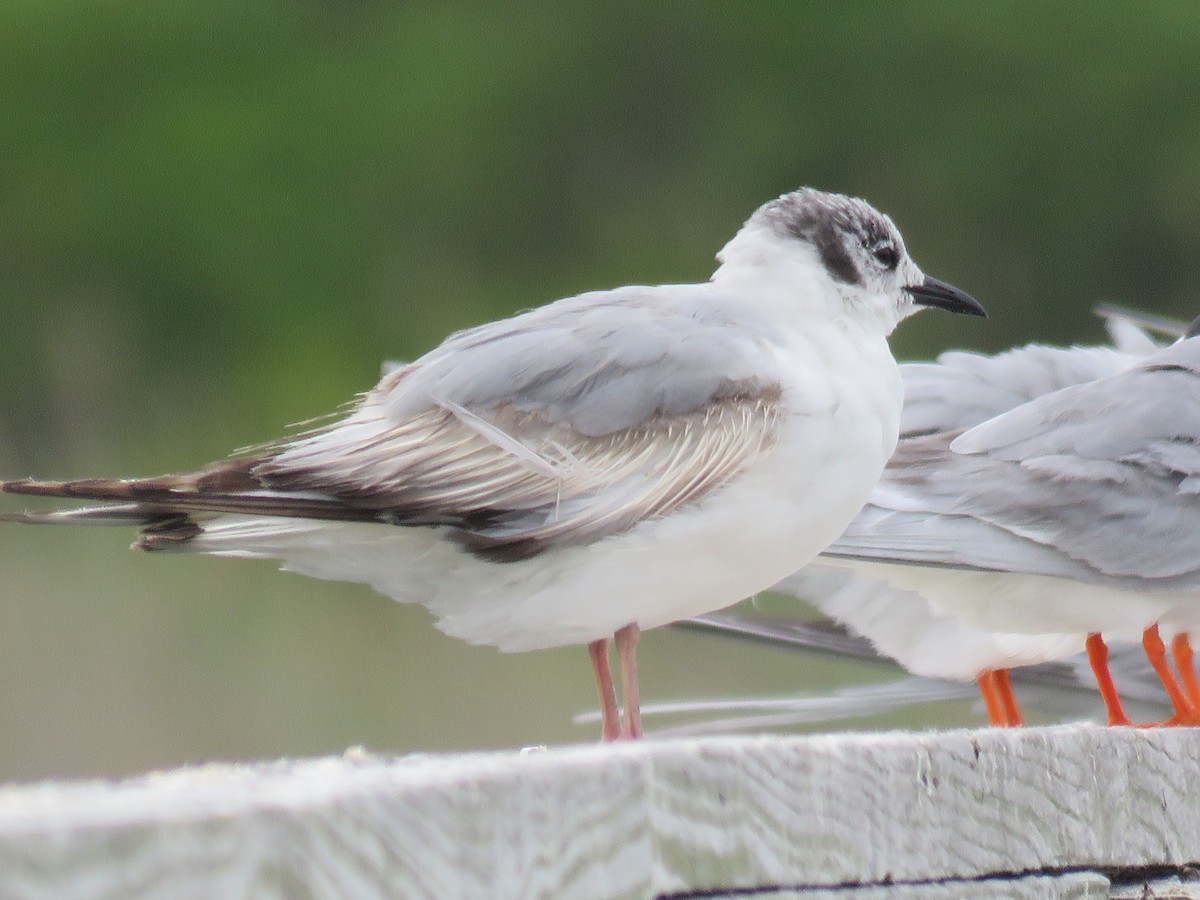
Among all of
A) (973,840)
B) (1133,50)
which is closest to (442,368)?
(973,840)

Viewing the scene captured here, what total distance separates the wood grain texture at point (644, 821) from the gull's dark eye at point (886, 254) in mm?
975

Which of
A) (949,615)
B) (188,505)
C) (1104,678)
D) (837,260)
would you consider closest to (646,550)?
(188,505)

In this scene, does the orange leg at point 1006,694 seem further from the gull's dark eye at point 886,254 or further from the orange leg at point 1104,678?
the gull's dark eye at point 886,254

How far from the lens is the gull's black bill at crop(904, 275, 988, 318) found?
295 centimetres

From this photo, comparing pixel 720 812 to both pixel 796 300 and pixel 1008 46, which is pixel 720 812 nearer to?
pixel 796 300

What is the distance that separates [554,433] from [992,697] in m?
2.12

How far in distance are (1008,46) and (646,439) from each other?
35.1 ft

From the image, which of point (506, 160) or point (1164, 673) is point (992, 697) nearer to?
point (1164, 673)

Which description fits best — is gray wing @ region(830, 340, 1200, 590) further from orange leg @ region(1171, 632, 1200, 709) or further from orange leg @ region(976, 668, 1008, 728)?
orange leg @ region(976, 668, 1008, 728)

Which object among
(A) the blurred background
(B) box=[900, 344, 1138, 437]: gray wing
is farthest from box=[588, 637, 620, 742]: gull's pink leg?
(A) the blurred background

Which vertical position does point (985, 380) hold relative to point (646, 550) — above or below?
above

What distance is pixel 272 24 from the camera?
39.3ft

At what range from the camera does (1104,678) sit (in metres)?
3.54

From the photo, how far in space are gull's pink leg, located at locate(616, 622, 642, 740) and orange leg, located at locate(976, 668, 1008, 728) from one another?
1.85m
